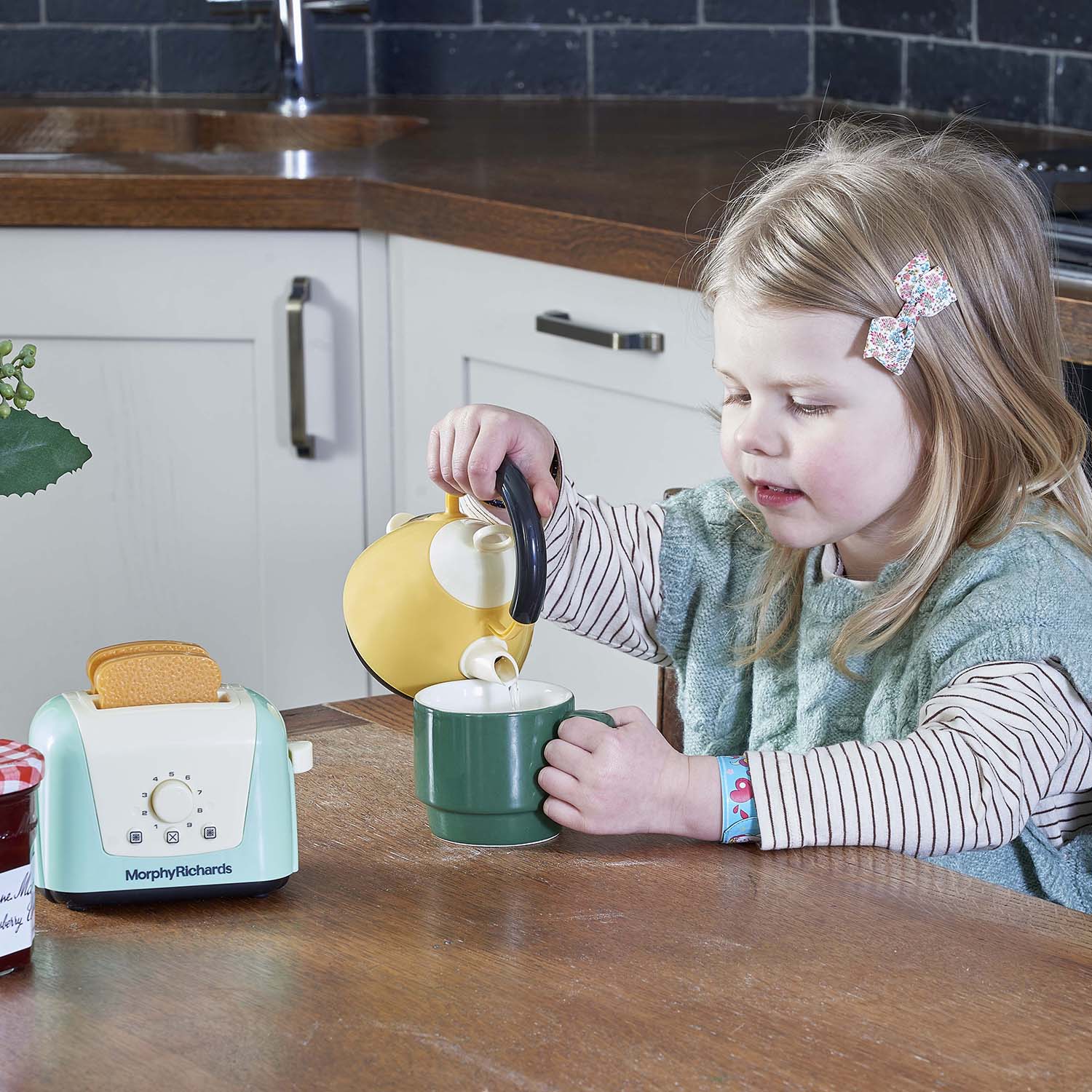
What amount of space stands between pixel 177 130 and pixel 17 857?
2.01 meters

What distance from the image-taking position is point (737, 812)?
31.6 inches

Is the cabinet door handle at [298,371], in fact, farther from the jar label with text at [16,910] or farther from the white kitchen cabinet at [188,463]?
the jar label with text at [16,910]

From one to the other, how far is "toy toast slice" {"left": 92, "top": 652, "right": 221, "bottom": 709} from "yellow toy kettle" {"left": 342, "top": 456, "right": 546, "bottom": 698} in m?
0.14

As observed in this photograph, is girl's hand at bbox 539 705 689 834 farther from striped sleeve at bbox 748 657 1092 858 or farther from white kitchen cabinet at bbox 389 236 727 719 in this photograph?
white kitchen cabinet at bbox 389 236 727 719

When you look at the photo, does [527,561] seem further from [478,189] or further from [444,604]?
[478,189]

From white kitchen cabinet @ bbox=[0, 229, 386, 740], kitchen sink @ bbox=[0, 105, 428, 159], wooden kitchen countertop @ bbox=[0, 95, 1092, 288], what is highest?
kitchen sink @ bbox=[0, 105, 428, 159]

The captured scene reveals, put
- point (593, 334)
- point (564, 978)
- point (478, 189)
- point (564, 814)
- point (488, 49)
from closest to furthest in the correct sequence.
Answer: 1. point (564, 978)
2. point (564, 814)
3. point (593, 334)
4. point (478, 189)
5. point (488, 49)

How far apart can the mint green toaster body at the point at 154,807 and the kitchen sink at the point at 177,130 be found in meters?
1.85

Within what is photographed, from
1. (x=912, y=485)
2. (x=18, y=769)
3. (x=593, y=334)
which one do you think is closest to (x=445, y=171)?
(x=593, y=334)

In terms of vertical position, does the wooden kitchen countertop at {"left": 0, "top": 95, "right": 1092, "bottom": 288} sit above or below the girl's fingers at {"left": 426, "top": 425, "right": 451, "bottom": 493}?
above

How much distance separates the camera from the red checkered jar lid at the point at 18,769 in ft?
2.12

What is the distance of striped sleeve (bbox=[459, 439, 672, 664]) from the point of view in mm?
1187

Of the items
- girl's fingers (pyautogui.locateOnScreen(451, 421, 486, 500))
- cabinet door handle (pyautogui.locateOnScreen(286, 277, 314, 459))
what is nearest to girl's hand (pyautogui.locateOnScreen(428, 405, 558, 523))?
girl's fingers (pyautogui.locateOnScreen(451, 421, 486, 500))

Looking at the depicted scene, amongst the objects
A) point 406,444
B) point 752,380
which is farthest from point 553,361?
point 752,380
